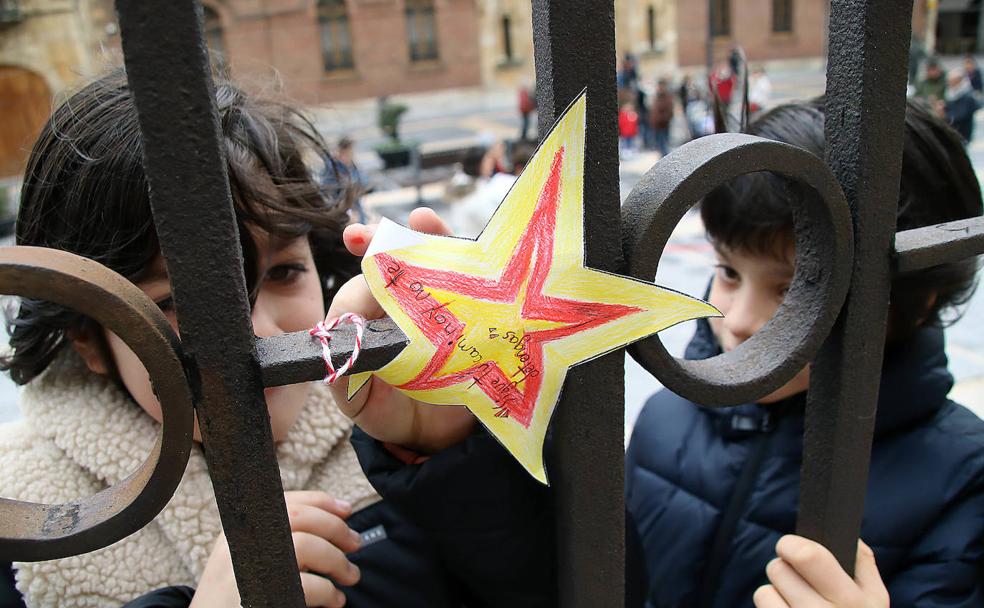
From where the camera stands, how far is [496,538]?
0.73m

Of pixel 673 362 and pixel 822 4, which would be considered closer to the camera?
pixel 673 362

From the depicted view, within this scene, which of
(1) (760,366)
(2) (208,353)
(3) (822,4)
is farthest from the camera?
(3) (822,4)

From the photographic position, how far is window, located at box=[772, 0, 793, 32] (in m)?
18.8

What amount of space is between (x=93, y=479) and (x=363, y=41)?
58.1 ft

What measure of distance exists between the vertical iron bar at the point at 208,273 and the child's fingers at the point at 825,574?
467 mm

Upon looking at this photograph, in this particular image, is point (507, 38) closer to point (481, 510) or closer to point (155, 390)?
point (481, 510)

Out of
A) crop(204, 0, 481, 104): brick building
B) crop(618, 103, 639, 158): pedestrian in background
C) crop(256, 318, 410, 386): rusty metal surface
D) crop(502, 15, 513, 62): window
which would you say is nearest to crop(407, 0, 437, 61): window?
crop(204, 0, 481, 104): brick building

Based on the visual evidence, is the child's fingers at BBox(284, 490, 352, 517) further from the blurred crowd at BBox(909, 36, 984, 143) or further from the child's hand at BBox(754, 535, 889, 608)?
the blurred crowd at BBox(909, 36, 984, 143)

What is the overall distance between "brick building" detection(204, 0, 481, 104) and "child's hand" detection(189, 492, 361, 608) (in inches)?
662

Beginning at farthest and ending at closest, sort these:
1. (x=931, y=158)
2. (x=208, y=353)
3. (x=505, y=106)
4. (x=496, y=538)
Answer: (x=505, y=106), (x=931, y=158), (x=496, y=538), (x=208, y=353)

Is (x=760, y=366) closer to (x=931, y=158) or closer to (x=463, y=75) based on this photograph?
(x=931, y=158)

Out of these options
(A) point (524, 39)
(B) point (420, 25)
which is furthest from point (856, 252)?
(B) point (420, 25)

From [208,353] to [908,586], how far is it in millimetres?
861

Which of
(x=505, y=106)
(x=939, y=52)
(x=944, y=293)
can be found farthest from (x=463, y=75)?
(x=944, y=293)
